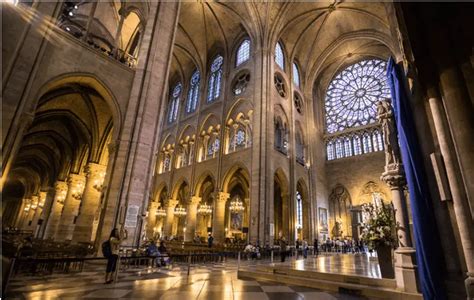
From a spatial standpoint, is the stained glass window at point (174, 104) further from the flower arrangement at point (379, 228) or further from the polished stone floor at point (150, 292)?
the flower arrangement at point (379, 228)

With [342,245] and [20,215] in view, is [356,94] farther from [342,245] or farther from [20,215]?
[20,215]

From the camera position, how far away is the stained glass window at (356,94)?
2623cm

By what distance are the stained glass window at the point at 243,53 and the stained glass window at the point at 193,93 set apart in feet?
18.8

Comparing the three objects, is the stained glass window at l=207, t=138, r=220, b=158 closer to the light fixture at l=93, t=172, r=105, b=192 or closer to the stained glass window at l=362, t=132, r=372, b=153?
the light fixture at l=93, t=172, r=105, b=192

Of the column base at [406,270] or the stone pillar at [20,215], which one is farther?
the stone pillar at [20,215]

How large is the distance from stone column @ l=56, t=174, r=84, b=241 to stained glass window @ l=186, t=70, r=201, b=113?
13.8m

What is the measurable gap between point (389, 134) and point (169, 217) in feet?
71.0

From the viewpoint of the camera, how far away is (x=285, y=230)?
64.2ft

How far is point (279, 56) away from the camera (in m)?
24.4

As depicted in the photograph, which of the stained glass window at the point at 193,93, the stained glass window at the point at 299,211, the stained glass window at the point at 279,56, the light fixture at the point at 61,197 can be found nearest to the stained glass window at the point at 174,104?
the stained glass window at the point at 193,93

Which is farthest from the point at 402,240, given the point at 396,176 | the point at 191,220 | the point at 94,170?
the point at 191,220

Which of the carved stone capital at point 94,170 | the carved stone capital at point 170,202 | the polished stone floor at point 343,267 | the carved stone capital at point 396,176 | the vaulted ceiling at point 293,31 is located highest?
the vaulted ceiling at point 293,31

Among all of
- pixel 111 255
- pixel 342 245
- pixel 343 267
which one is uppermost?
pixel 342 245

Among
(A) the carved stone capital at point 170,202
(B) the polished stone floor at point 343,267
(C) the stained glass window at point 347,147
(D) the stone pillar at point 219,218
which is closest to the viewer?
(B) the polished stone floor at point 343,267
